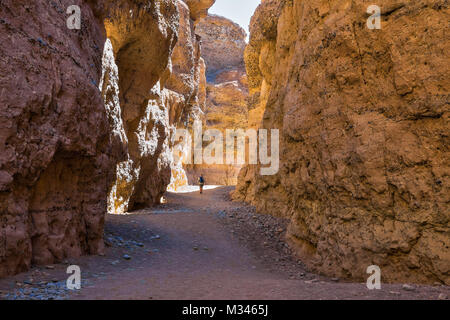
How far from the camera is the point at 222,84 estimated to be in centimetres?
3625

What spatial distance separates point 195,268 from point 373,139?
13.9ft

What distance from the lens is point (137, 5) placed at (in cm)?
982

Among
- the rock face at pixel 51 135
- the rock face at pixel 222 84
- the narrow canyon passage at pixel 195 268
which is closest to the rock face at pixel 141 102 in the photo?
the rock face at pixel 51 135

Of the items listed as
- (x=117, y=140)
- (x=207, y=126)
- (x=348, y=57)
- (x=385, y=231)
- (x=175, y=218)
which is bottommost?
(x=175, y=218)

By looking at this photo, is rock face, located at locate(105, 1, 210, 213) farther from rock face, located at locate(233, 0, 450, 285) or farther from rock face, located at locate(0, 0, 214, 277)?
rock face, located at locate(233, 0, 450, 285)

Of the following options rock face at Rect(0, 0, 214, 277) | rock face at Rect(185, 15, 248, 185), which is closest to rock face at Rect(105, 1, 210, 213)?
rock face at Rect(0, 0, 214, 277)

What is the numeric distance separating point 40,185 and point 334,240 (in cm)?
552

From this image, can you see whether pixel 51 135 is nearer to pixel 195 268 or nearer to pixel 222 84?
pixel 195 268

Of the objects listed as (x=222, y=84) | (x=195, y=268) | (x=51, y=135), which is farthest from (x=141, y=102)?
(x=222, y=84)

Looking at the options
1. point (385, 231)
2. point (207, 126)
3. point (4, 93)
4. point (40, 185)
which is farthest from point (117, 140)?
point (207, 126)

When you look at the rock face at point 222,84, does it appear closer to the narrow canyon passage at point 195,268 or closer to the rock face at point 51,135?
the narrow canyon passage at point 195,268

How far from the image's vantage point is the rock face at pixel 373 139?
448 cm

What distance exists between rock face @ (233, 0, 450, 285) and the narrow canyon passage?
71cm
